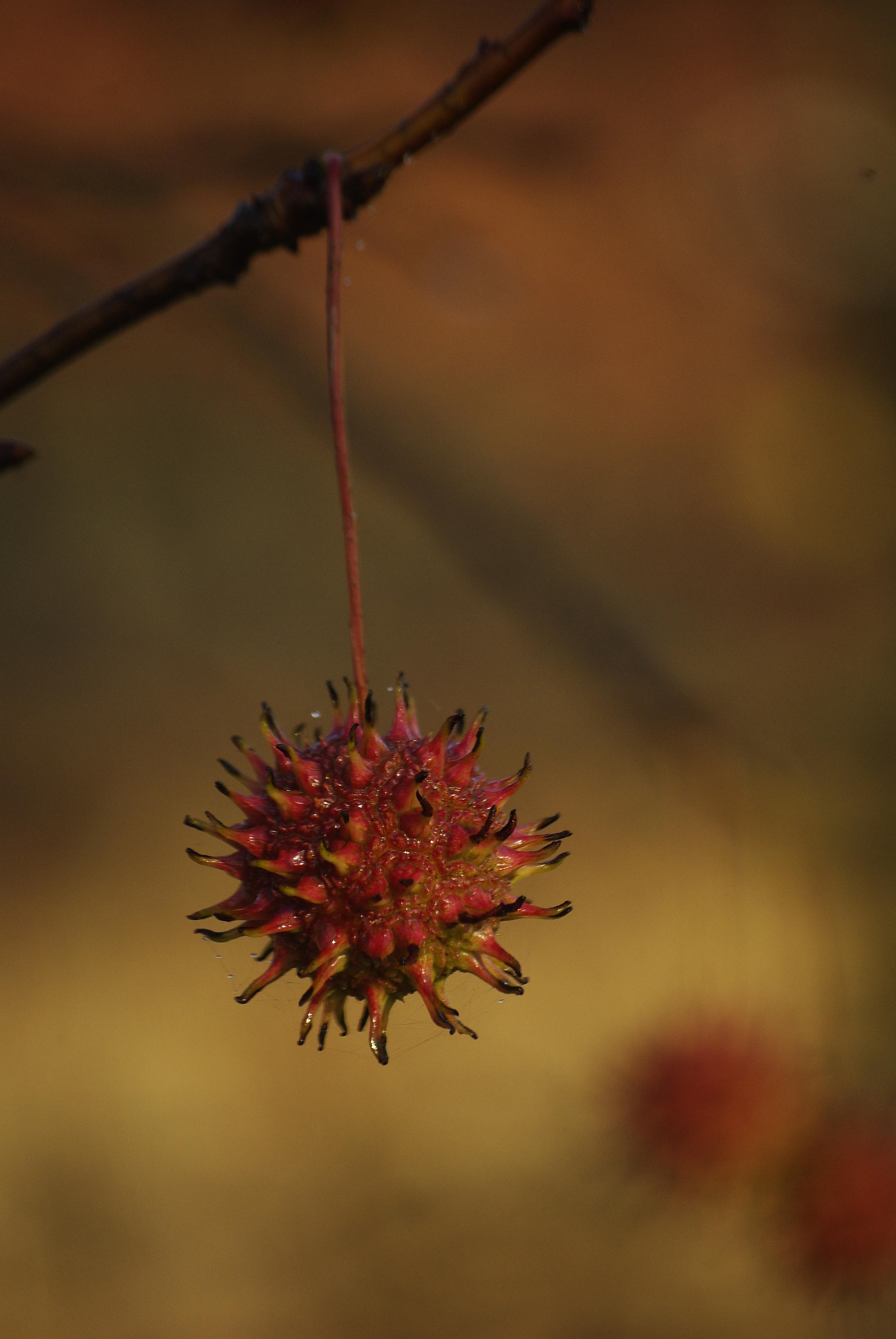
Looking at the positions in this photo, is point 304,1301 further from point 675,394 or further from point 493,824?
point 675,394

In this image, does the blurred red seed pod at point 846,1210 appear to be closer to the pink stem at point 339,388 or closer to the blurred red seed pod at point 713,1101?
the blurred red seed pod at point 713,1101

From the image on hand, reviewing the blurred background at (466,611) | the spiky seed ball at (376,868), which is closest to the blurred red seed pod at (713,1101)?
the blurred background at (466,611)

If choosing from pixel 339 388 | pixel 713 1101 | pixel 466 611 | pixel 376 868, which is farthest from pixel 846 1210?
pixel 339 388

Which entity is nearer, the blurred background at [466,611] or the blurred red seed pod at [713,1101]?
the blurred background at [466,611]

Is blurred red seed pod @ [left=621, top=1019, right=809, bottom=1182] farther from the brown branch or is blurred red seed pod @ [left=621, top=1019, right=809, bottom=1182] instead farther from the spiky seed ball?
the brown branch

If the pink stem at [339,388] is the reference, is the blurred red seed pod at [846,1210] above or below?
below

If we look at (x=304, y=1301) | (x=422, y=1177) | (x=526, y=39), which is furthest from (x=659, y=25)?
(x=304, y=1301)

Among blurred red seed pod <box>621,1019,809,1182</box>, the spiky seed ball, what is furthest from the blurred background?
the spiky seed ball
